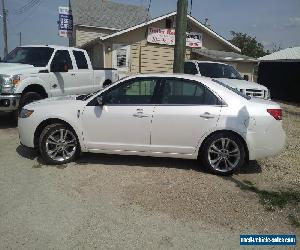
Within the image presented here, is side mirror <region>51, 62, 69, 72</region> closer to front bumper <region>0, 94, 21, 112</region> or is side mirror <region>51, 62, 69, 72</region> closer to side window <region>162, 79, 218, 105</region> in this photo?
front bumper <region>0, 94, 21, 112</region>

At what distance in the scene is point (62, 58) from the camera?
1001 centimetres

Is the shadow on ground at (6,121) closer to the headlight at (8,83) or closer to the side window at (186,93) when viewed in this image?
the headlight at (8,83)

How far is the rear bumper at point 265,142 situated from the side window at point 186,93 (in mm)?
874

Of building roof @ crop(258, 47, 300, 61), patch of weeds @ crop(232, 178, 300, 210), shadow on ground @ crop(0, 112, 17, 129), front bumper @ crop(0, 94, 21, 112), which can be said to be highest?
building roof @ crop(258, 47, 300, 61)

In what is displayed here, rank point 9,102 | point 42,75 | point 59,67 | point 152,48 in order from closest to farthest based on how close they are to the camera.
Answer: point 9,102
point 42,75
point 59,67
point 152,48

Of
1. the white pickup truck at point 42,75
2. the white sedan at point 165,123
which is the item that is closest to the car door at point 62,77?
the white pickup truck at point 42,75

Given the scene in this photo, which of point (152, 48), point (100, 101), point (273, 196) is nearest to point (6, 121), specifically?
point (100, 101)

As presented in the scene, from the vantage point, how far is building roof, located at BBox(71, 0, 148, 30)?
107 feet

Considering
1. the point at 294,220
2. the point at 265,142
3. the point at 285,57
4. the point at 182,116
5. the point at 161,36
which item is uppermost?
the point at 161,36

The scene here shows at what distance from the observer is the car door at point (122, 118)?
19.4 ft

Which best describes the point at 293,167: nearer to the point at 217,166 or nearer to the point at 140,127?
the point at 217,166

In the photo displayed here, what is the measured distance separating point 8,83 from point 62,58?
2.00 meters

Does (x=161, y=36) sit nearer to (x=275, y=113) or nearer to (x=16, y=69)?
(x=16, y=69)

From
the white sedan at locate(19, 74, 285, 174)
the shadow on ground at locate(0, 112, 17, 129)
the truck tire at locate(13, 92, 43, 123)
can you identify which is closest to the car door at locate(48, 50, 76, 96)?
the truck tire at locate(13, 92, 43, 123)
